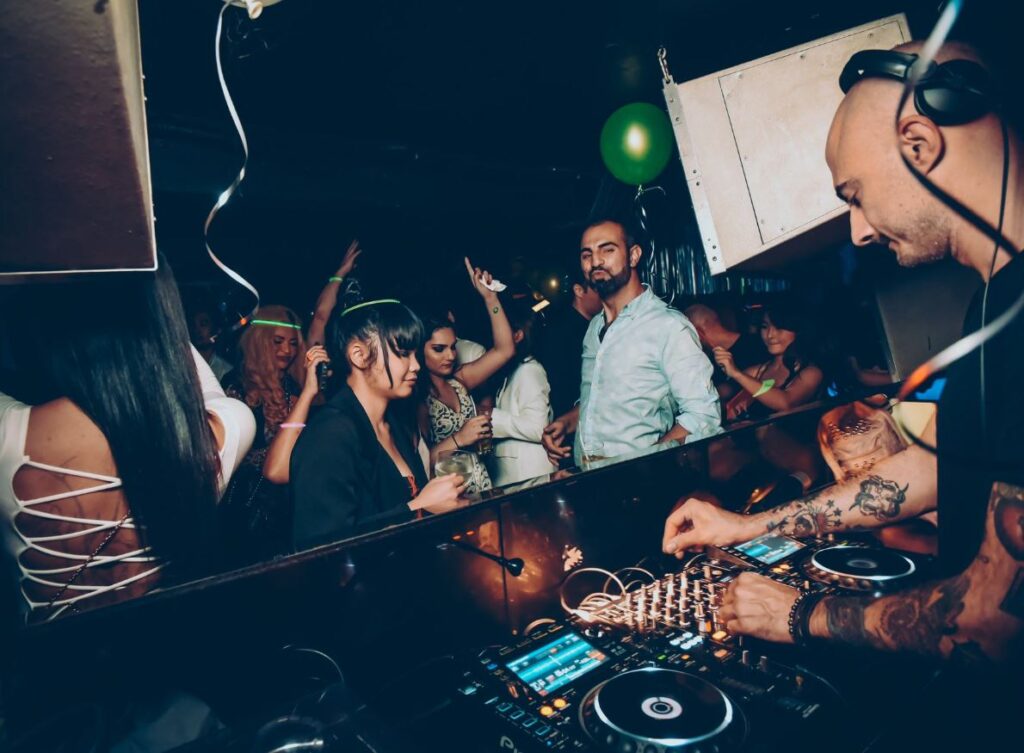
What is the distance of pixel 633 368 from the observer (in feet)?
9.53

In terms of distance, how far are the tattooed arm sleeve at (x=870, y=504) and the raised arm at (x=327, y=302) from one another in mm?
3124

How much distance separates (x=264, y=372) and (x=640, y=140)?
2.79 meters

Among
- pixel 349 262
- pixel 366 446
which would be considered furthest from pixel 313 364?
pixel 366 446

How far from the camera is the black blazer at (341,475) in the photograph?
1.77 meters

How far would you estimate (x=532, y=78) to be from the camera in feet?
11.3

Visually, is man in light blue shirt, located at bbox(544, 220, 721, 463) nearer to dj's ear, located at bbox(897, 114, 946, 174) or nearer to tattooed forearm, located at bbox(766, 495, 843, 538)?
tattooed forearm, located at bbox(766, 495, 843, 538)

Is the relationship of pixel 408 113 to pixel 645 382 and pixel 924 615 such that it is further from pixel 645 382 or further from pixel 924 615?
pixel 924 615

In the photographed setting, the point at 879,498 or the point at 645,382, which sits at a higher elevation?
the point at 645,382

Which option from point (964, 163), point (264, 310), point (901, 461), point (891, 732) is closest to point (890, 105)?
point (964, 163)

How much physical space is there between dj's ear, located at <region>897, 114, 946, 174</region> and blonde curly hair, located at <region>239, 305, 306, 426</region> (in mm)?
3300

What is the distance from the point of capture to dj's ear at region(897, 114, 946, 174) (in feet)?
3.37

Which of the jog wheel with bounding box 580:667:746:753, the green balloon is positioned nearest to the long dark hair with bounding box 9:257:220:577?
the jog wheel with bounding box 580:667:746:753

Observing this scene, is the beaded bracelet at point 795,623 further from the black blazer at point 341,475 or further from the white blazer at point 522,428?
the white blazer at point 522,428

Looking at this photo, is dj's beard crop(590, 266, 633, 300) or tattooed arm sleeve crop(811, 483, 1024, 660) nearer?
tattooed arm sleeve crop(811, 483, 1024, 660)
